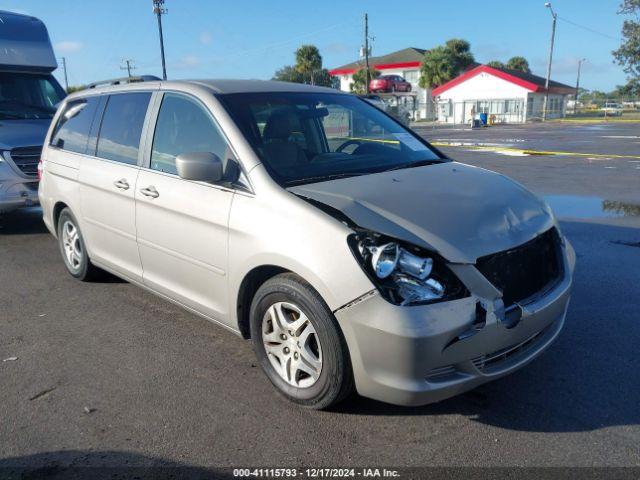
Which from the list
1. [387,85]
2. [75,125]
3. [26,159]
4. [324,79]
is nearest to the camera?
[75,125]

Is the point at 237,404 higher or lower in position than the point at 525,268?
lower

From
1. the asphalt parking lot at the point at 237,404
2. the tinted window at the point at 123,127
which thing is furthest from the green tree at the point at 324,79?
the asphalt parking lot at the point at 237,404

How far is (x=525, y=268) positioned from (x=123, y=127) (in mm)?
3292

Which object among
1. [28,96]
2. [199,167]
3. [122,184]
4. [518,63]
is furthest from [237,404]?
[518,63]

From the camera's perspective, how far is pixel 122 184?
14.0 ft

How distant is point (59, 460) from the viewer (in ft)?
9.03

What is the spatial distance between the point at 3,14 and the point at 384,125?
7.80 m

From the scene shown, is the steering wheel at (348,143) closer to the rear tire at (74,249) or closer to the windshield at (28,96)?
the rear tire at (74,249)

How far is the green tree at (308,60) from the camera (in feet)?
200

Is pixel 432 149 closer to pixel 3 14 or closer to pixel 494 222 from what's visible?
pixel 494 222

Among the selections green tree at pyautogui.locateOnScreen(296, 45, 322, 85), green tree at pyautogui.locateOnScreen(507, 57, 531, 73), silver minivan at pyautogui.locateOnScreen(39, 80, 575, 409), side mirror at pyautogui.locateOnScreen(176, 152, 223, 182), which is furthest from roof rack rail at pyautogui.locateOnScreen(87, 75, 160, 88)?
green tree at pyautogui.locateOnScreen(507, 57, 531, 73)

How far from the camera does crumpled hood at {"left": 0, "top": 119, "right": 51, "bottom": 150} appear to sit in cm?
739

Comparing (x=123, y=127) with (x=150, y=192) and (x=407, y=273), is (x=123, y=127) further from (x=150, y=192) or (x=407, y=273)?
(x=407, y=273)

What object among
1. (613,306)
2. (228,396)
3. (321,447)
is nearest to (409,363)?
(321,447)
